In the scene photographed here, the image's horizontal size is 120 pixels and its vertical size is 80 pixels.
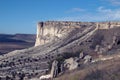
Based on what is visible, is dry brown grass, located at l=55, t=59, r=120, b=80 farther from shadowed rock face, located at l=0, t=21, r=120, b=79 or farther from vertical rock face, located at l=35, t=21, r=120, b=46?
vertical rock face, located at l=35, t=21, r=120, b=46

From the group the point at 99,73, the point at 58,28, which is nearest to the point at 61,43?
the point at 58,28

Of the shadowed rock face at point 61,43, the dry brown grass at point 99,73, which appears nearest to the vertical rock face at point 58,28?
the shadowed rock face at point 61,43

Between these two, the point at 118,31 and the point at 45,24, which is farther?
the point at 45,24

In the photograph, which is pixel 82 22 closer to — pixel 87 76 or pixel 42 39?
pixel 42 39

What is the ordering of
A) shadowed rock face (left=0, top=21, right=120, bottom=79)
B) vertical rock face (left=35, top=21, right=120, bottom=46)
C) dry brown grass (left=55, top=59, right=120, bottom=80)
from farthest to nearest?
1. vertical rock face (left=35, top=21, right=120, bottom=46)
2. shadowed rock face (left=0, top=21, right=120, bottom=79)
3. dry brown grass (left=55, top=59, right=120, bottom=80)

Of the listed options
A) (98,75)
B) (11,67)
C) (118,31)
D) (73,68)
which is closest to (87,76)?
(98,75)

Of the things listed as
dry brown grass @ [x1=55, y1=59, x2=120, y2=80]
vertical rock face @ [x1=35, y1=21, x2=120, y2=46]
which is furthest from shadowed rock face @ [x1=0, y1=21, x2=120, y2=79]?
dry brown grass @ [x1=55, y1=59, x2=120, y2=80]

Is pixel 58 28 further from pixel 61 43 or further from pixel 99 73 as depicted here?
pixel 99 73
